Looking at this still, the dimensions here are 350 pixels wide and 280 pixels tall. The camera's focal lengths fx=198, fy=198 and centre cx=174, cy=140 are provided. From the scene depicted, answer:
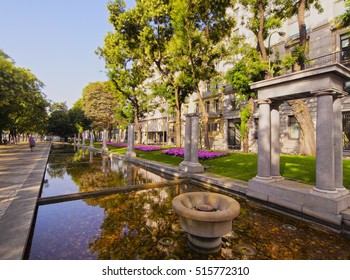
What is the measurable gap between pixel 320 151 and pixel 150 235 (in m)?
4.90

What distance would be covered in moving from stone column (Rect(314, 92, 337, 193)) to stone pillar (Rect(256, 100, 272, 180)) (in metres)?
1.57

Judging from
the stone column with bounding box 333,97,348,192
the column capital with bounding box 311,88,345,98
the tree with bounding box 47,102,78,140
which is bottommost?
the stone column with bounding box 333,97,348,192

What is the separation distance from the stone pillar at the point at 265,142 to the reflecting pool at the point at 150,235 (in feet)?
3.97

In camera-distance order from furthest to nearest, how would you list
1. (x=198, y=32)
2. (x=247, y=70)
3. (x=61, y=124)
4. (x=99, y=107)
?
(x=61, y=124) → (x=99, y=107) → (x=198, y=32) → (x=247, y=70)

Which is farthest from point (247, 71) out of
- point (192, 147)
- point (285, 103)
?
point (285, 103)

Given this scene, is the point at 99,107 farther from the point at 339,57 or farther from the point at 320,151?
the point at 320,151

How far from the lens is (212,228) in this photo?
3492 millimetres

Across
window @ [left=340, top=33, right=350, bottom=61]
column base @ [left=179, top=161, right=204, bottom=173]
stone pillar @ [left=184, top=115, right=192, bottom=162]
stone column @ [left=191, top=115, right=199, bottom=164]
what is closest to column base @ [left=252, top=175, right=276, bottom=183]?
column base @ [left=179, top=161, right=204, bottom=173]

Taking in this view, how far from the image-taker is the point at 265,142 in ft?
22.4

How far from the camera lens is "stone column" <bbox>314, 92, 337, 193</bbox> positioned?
5.17 m

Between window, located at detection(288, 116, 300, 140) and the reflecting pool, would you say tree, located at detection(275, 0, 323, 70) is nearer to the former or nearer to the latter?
window, located at detection(288, 116, 300, 140)

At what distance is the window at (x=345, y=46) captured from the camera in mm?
16389

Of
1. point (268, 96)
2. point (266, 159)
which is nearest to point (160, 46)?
point (268, 96)
